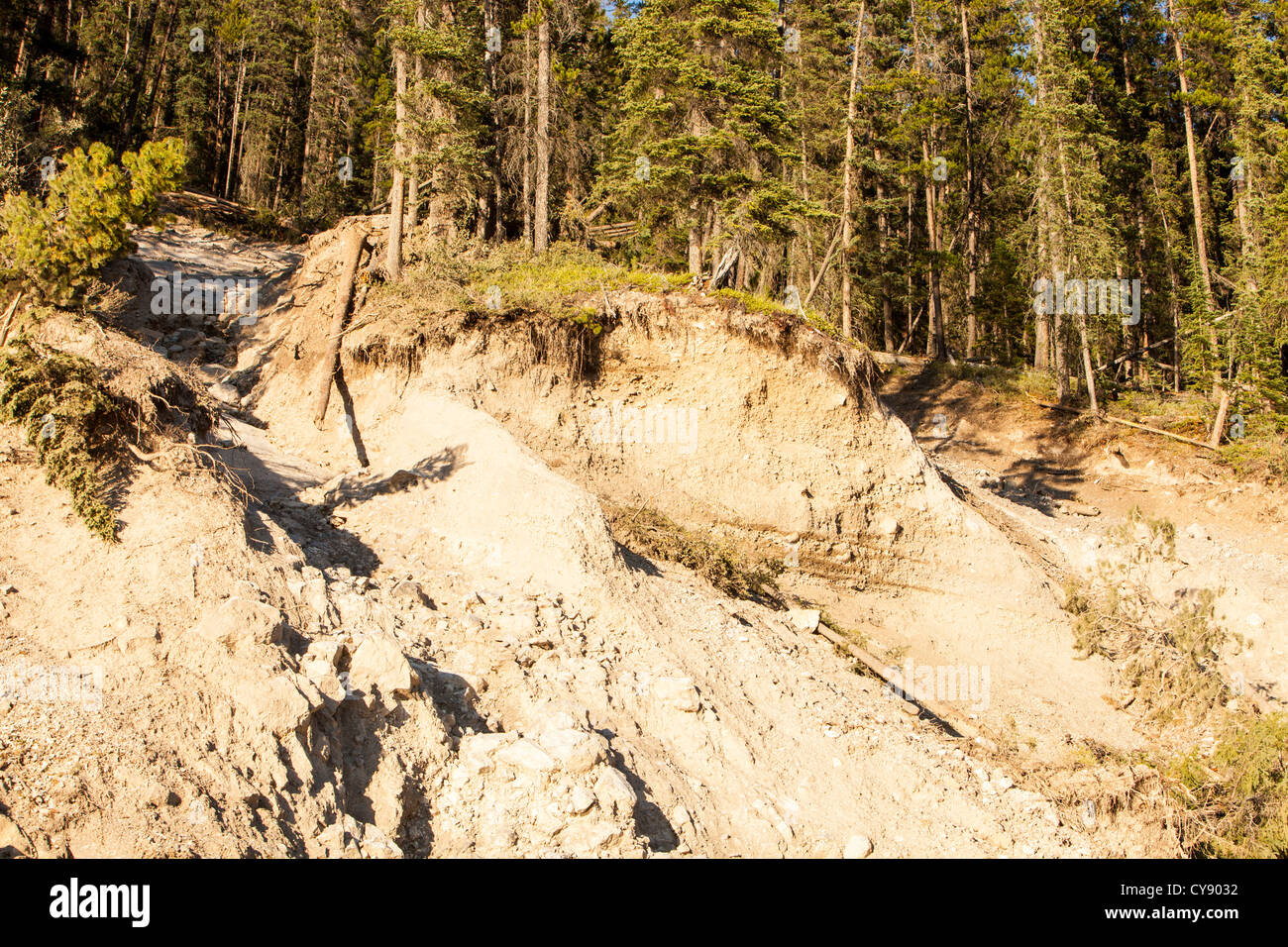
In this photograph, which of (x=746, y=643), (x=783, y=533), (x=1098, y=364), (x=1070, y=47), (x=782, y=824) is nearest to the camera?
(x=782, y=824)

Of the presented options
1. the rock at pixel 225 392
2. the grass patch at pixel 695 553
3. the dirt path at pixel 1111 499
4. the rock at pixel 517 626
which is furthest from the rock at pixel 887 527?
the rock at pixel 225 392

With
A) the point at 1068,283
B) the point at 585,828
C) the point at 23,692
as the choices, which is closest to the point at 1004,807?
the point at 585,828

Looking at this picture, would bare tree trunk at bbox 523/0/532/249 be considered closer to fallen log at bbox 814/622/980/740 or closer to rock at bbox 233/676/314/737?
fallen log at bbox 814/622/980/740

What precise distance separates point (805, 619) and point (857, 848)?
568 cm

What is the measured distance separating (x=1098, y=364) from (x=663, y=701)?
96.7 feet

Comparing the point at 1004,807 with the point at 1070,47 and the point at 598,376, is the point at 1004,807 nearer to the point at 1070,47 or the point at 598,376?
the point at 598,376

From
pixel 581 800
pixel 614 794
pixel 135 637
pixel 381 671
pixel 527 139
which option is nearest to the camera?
pixel 135 637

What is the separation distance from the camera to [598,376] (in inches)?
727

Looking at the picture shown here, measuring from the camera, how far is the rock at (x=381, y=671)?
9.21 m

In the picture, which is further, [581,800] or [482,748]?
[482,748]

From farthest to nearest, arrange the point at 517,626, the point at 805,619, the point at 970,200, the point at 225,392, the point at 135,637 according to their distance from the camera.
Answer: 1. the point at 970,200
2. the point at 225,392
3. the point at 805,619
4. the point at 517,626
5. the point at 135,637

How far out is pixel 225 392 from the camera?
1859 centimetres

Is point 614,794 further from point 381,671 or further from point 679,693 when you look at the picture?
point 381,671

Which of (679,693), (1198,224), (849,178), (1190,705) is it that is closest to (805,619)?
(679,693)
